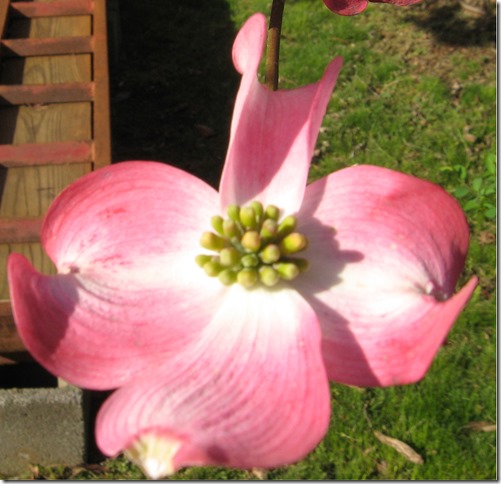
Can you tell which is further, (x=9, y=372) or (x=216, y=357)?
(x=9, y=372)

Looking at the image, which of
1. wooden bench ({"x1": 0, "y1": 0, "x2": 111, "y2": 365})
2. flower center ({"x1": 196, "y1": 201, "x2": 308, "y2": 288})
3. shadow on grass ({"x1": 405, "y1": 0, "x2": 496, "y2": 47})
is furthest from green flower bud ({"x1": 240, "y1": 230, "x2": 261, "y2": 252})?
shadow on grass ({"x1": 405, "y1": 0, "x2": 496, "y2": 47})

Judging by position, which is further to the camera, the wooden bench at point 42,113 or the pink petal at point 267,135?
the wooden bench at point 42,113

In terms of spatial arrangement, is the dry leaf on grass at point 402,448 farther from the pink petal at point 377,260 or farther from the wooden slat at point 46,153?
the pink petal at point 377,260

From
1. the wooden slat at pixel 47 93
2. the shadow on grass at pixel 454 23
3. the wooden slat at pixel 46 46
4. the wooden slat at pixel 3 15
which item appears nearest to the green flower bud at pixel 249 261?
the wooden slat at pixel 47 93

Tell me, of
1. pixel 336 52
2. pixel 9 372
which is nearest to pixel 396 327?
pixel 9 372

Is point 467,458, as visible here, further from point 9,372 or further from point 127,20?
point 127,20

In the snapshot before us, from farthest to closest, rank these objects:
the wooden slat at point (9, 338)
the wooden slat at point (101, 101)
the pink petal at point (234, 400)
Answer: the wooden slat at point (101, 101)
the wooden slat at point (9, 338)
the pink petal at point (234, 400)
